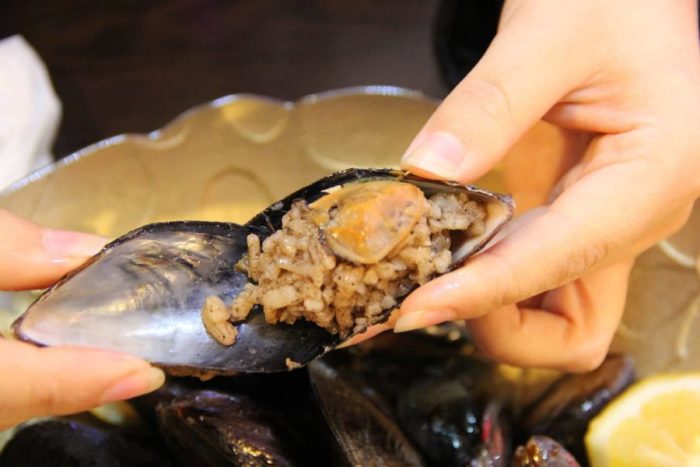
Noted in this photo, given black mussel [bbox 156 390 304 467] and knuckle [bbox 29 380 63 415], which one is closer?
knuckle [bbox 29 380 63 415]

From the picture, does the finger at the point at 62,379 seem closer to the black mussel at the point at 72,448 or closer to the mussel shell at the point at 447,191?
the mussel shell at the point at 447,191

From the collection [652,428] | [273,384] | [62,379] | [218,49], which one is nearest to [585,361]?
[652,428]

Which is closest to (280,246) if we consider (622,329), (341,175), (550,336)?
(341,175)

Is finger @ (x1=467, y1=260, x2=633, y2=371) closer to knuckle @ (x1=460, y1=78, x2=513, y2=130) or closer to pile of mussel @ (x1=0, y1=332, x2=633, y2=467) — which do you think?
pile of mussel @ (x1=0, y1=332, x2=633, y2=467)

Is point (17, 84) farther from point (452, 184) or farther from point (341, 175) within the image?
point (452, 184)

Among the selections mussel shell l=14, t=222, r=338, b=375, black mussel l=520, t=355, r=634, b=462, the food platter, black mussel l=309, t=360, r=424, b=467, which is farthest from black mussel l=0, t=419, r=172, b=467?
black mussel l=520, t=355, r=634, b=462
